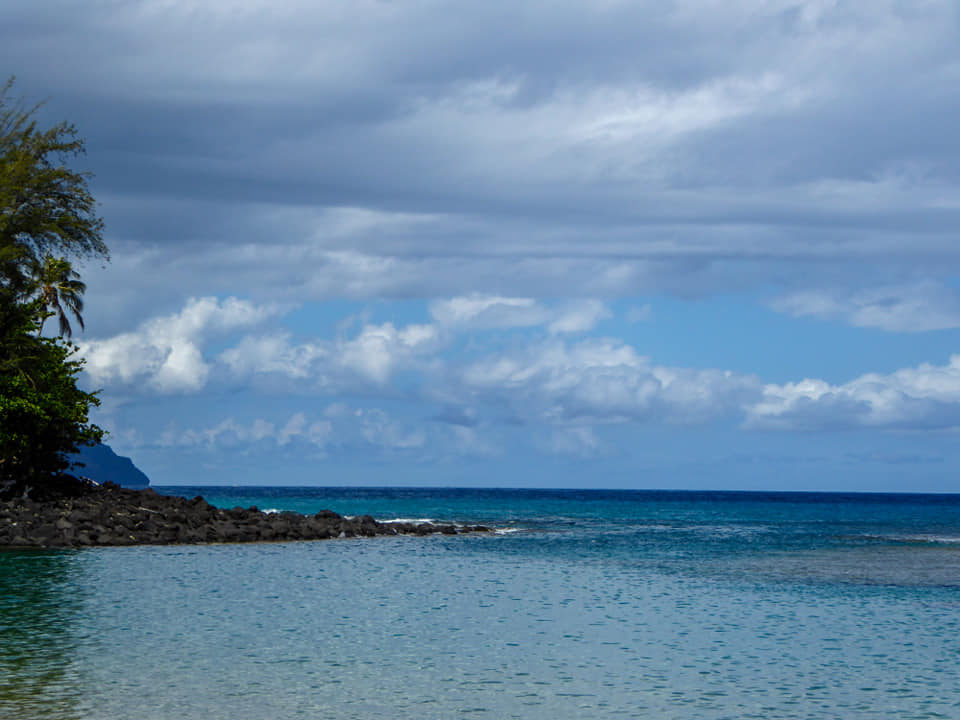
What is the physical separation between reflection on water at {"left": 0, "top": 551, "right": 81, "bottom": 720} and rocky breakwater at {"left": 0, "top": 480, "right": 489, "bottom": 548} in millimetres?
9156

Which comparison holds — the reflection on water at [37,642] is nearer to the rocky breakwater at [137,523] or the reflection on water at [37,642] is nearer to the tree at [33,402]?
the rocky breakwater at [137,523]

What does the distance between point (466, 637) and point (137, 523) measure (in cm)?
3311

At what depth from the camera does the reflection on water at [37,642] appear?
57.8ft

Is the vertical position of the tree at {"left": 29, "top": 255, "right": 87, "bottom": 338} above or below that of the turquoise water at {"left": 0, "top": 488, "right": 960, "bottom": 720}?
above

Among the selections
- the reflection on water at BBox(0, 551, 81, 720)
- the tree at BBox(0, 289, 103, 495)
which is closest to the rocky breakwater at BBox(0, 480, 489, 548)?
the tree at BBox(0, 289, 103, 495)

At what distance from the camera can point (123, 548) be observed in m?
48.3

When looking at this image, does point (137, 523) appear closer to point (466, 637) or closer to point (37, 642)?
point (37, 642)

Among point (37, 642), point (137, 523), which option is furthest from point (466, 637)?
point (137, 523)

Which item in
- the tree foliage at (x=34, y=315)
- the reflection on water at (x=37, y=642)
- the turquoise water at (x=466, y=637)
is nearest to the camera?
the reflection on water at (x=37, y=642)

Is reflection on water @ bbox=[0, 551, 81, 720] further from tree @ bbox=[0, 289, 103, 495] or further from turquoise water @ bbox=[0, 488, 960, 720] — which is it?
tree @ bbox=[0, 289, 103, 495]

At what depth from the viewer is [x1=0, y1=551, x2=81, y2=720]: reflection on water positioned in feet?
57.8

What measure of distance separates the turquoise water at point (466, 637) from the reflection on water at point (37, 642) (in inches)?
3.2

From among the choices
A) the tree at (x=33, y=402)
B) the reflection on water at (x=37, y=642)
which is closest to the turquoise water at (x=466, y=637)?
the reflection on water at (x=37, y=642)

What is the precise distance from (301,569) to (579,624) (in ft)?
54.7
